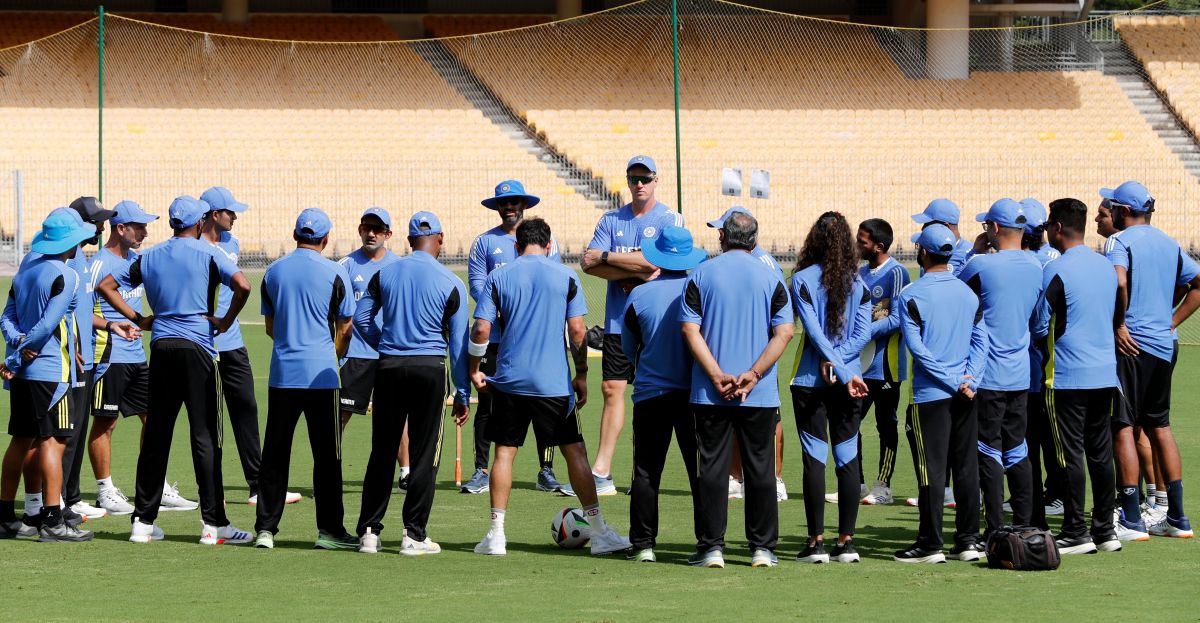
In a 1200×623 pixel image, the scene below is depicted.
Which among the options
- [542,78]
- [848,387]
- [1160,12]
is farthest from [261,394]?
[1160,12]

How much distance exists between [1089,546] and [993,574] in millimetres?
855

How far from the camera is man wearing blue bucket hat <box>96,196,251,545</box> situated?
8.31 metres

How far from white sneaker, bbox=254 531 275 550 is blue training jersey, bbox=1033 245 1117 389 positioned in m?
4.18

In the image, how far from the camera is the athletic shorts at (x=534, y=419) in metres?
7.93

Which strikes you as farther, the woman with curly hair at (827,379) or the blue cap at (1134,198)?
the blue cap at (1134,198)

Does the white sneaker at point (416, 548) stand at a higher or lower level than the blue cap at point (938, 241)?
lower

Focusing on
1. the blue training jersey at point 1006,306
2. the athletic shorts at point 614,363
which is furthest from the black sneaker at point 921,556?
the athletic shorts at point 614,363

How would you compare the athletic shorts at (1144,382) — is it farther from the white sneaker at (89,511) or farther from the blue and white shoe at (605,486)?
the white sneaker at (89,511)

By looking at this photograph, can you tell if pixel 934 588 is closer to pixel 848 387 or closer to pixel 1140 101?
pixel 848 387

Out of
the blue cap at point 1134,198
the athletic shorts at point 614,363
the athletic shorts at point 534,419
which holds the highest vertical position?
the blue cap at point 1134,198

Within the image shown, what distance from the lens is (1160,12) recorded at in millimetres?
38062

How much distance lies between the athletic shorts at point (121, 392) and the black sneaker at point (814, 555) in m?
4.28

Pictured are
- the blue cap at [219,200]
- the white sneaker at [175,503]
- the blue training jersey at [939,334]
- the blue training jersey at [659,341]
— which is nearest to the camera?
the blue training jersey at [939,334]

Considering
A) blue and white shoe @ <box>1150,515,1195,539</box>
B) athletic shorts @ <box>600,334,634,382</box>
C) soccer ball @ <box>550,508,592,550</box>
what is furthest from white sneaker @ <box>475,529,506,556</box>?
blue and white shoe @ <box>1150,515,1195,539</box>
